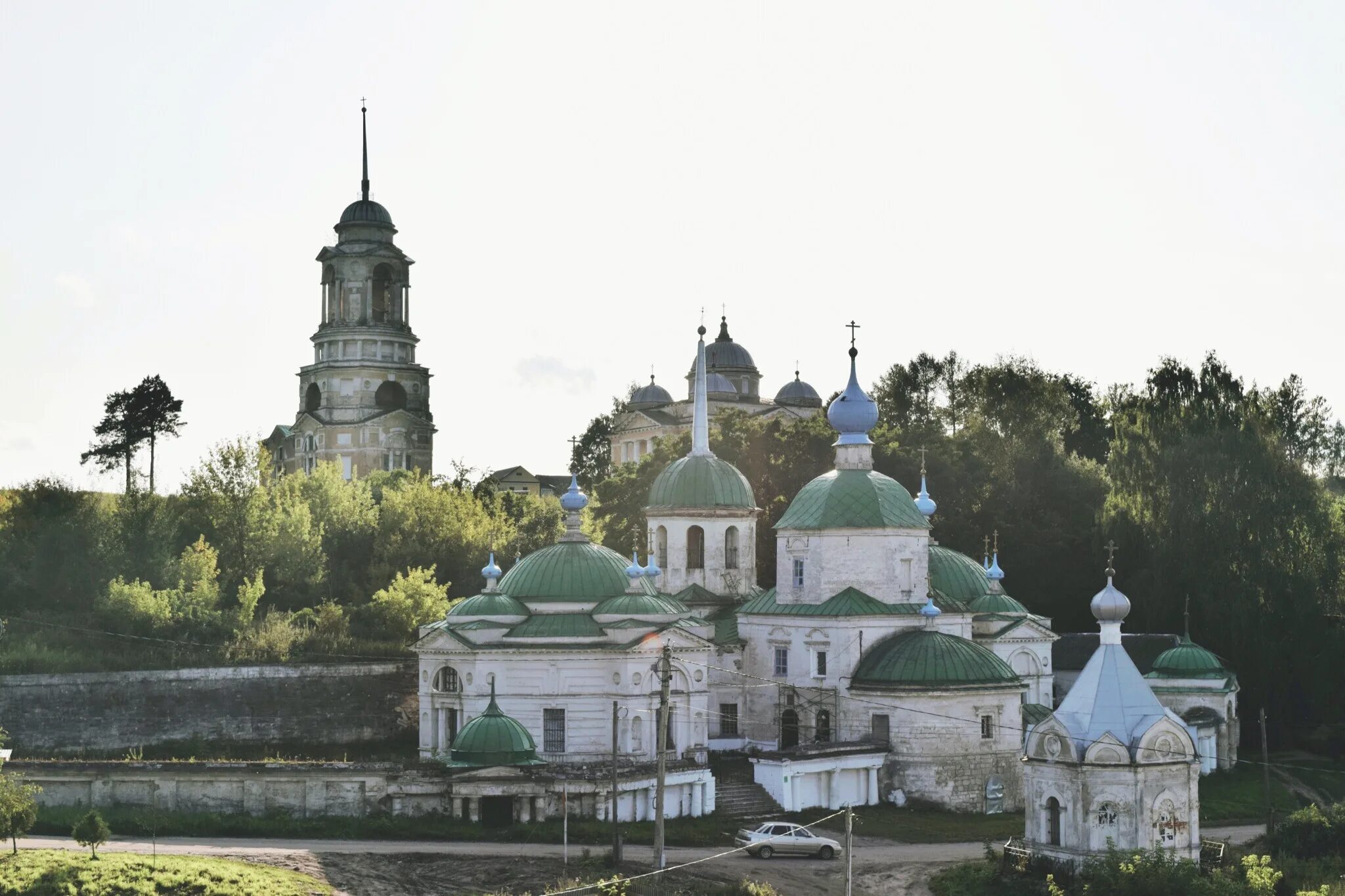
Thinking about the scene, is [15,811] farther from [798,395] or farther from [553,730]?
[798,395]

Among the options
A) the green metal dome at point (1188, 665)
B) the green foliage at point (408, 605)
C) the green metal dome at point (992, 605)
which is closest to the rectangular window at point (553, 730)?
the green foliage at point (408, 605)

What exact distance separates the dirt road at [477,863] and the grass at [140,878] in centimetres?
93

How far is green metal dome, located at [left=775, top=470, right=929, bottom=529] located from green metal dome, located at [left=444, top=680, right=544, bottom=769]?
30.6ft

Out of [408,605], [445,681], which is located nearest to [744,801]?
[445,681]

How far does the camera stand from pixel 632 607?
4175cm

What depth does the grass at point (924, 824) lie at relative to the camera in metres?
38.4

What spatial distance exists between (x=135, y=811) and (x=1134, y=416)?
34.7m

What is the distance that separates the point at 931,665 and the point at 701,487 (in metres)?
8.89

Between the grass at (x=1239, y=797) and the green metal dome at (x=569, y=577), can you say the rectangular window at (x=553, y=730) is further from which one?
the grass at (x=1239, y=797)

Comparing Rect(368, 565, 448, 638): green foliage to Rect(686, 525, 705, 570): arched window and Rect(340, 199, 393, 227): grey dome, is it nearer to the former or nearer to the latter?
Rect(686, 525, 705, 570): arched window

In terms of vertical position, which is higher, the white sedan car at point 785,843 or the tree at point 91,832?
the tree at point 91,832

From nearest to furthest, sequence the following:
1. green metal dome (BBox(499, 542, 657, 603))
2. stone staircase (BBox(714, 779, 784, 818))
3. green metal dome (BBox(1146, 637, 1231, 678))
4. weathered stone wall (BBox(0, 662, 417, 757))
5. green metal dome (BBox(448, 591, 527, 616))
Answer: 1. stone staircase (BBox(714, 779, 784, 818))
2. green metal dome (BBox(448, 591, 527, 616))
3. green metal dome (BBox(499, 542, 657, 603))
4. weathered stone wall (BBox(0, 662, 417, 757))
5. green metal dome (BBox(1146, 637, 1231, 678))

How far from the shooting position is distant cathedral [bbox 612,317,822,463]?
87875mm

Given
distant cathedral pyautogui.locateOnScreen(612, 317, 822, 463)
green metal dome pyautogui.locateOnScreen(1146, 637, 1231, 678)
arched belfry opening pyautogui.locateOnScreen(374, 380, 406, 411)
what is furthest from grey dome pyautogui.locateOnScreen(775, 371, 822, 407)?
green metal dome pyautogui.locateOnScreen(1146, 637, 1231, 678)
